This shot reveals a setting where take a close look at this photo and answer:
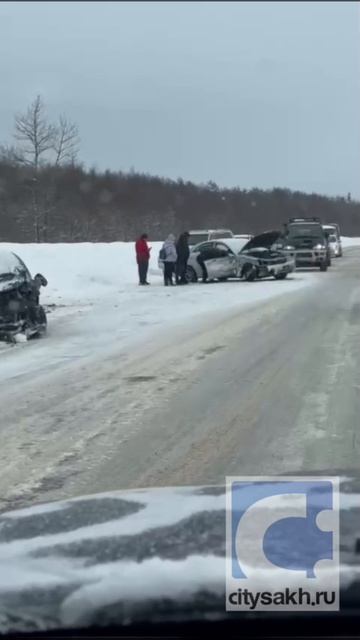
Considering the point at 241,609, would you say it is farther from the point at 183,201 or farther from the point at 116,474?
the point at 183,201

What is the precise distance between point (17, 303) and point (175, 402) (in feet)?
20.0

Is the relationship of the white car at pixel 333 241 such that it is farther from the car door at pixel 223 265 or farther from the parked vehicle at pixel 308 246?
the car door at pixel 223 265

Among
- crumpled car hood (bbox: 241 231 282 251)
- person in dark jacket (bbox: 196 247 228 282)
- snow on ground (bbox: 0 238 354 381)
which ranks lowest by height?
snow on ground (bbox: 0 238 354 381)

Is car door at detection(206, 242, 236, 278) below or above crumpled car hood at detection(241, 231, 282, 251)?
below

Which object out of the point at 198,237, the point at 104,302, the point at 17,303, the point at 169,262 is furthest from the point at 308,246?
the point at 17,303

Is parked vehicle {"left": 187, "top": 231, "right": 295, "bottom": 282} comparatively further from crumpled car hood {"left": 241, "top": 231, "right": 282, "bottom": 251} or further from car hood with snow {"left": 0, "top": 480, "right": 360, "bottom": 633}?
car hood with snow {"left": 0, "top": 480, "right": 360, "bottom": 633}

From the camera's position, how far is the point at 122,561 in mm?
2359

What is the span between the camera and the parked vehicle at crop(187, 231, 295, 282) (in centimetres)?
2900

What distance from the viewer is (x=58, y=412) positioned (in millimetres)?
8289

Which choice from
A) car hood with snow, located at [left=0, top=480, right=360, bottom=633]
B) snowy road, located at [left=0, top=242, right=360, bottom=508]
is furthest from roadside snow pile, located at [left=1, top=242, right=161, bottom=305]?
car hood with snow, located at [left=0, top=480, right=360, bottom=633]

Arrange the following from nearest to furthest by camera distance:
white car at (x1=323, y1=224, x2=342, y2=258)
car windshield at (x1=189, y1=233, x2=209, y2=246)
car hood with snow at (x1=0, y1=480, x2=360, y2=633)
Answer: car hood with snow at (x1=0, y1=480, x2=360, y2=633)
car windshield at (x1=189, y1=233, x2=209, y2=246)
white car at (x1=323, y1=224, x2=342, y2=258)

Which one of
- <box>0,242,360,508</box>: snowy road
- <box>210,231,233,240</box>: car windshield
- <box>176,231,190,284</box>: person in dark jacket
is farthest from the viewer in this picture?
<box>210,231,233,240</box>: car windshield

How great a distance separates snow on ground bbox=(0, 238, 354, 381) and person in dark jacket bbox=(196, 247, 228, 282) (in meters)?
0.92

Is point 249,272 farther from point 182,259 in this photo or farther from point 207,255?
point 182,259
